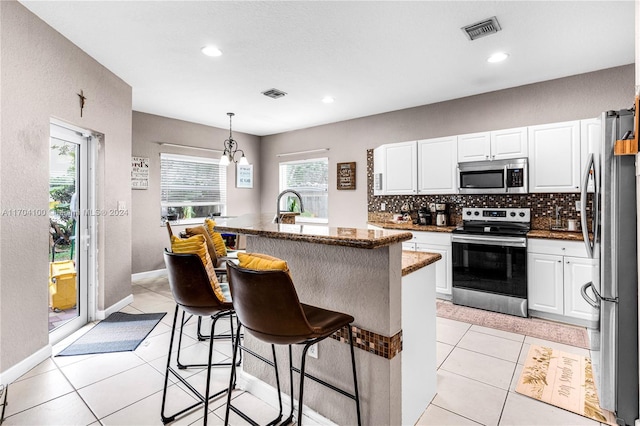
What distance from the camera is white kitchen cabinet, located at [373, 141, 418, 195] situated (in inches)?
184

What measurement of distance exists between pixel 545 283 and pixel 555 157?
1369 mm

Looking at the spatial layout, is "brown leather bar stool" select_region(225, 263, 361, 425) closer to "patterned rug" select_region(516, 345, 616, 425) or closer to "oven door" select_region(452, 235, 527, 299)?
"patterned rug" select_region(516, 345, 616, 425)

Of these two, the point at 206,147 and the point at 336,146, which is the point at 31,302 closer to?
the point at 206,147

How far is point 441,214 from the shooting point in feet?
15.0

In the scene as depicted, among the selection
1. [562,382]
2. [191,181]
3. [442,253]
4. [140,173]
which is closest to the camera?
[562,382]

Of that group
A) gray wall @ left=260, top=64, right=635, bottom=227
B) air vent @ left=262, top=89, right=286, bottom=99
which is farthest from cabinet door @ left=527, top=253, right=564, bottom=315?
air vent @ left=262, top=89, right=286, bottom=99

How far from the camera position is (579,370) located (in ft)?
8.34

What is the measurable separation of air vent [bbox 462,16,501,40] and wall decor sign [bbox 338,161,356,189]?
296cm

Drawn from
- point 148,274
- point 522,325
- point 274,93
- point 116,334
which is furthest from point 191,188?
point 522,325

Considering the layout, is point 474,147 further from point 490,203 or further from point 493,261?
point 493,261

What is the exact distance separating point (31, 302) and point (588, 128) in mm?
5349

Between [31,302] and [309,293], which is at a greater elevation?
[309,293]

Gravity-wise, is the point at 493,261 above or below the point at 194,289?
below

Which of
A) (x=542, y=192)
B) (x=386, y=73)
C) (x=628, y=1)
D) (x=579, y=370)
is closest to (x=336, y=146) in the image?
(x=386, y=73)
